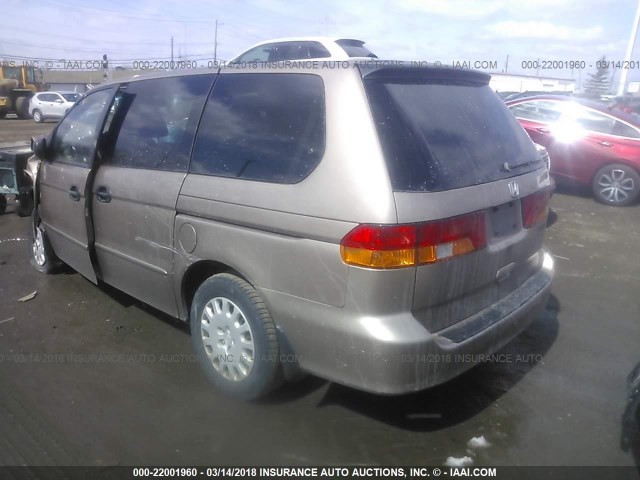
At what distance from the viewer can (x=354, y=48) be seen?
31.6 feet

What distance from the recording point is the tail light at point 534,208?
9.73ft

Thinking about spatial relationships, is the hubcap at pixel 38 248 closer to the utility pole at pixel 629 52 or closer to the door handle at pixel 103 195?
the door handle at pixel 103 195

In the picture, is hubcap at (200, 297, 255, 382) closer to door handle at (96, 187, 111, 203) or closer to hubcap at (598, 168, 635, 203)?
door handle at (96, 187, 111, 203)

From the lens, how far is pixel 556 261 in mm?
5484

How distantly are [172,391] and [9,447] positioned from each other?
856 mm

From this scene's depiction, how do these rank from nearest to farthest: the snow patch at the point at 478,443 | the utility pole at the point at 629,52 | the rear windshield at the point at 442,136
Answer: the rear windshield at the point at 442,136 < the snow patch at the point at 478,443 < the utility pole at the point at 629,52

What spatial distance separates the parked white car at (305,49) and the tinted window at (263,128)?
5831 millimetres

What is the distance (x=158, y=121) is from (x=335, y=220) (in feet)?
5.61

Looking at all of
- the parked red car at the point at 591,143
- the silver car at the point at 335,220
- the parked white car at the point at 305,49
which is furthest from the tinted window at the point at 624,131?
the silver car at the point at 335,220

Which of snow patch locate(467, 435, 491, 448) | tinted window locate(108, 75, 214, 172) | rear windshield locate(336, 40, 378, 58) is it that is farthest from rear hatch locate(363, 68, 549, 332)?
rear windshield locate(336, 40, 378, 58)

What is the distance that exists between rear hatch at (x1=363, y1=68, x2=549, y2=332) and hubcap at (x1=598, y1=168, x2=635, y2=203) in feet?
19.3

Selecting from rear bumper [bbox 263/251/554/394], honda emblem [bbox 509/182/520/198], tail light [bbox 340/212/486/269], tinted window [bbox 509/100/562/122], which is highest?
tinted window [bbox 509/100/562/122]

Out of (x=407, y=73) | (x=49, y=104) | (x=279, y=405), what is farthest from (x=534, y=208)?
(x=49, y=104)

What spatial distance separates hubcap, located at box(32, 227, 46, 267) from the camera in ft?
16.1
